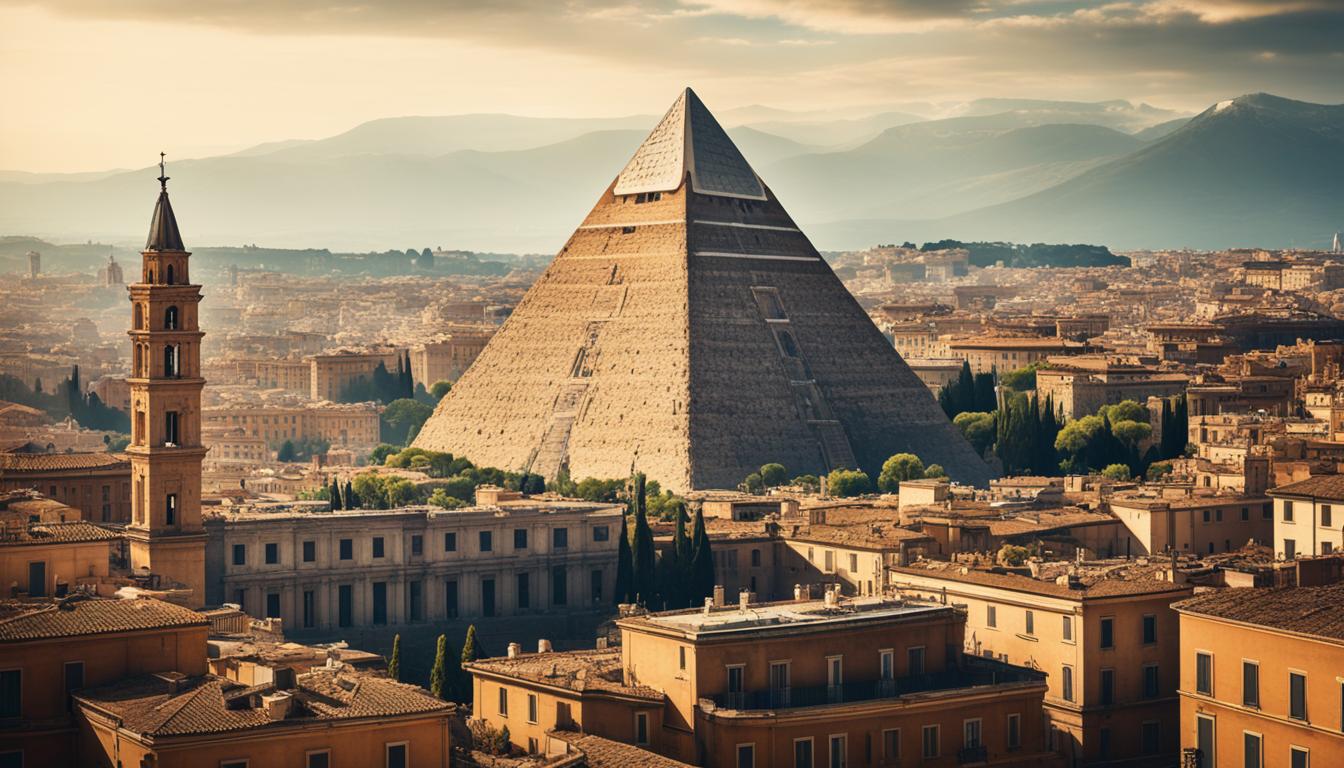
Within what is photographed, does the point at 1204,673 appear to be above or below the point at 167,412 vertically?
below

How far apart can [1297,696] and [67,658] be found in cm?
2261

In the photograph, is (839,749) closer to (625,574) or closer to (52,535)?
(52,535)

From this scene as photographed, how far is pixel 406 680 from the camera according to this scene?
2908 inches

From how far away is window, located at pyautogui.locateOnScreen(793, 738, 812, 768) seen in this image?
49625 mm

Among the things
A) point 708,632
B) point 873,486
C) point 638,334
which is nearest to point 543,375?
point 638,334

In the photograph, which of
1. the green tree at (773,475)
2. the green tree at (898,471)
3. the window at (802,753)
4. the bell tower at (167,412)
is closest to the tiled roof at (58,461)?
the bell tower at (167,412)

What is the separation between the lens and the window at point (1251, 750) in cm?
5100

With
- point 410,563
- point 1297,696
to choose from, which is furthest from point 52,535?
point 410,563

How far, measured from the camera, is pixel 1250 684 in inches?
2029

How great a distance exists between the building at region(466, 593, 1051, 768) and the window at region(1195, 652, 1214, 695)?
3.19m

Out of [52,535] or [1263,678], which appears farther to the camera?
[52,535]

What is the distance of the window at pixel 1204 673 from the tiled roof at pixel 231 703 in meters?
15.8

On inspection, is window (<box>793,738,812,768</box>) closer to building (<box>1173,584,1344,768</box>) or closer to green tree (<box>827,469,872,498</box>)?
building (<box>1173,584,1344,768</box>)

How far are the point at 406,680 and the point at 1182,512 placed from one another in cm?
2646
